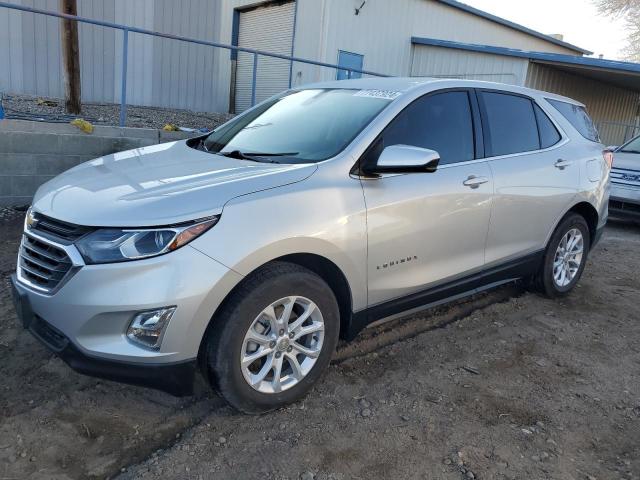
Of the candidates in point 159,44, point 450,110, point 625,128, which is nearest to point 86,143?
point 450,110

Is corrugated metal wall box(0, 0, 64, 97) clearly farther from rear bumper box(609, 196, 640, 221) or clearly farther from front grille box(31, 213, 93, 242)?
rear bumper box(609, 196, 640, 221)

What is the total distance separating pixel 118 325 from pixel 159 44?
11.6 metres

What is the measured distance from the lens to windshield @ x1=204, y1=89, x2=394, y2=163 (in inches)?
127

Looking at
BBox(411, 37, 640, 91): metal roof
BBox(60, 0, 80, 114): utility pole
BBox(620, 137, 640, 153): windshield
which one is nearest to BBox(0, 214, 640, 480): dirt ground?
BBox(60, 0, 80, 114): utility pole

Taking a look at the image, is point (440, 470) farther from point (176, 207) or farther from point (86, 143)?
point (86, 143)

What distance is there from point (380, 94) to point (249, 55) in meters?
10.2

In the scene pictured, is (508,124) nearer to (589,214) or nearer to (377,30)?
(589,214)

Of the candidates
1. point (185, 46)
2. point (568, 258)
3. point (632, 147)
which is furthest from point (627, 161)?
point (185, 46)

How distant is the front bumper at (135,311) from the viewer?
92.8 inches

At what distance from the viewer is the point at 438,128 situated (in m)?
3.62

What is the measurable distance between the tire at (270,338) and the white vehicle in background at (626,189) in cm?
694

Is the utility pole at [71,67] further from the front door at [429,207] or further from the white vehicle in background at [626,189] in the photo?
the white vehicle in background at [626,189]

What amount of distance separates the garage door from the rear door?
29.0ft

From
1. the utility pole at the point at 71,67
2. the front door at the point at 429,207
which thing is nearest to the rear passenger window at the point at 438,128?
the front door at the point at 429,207
